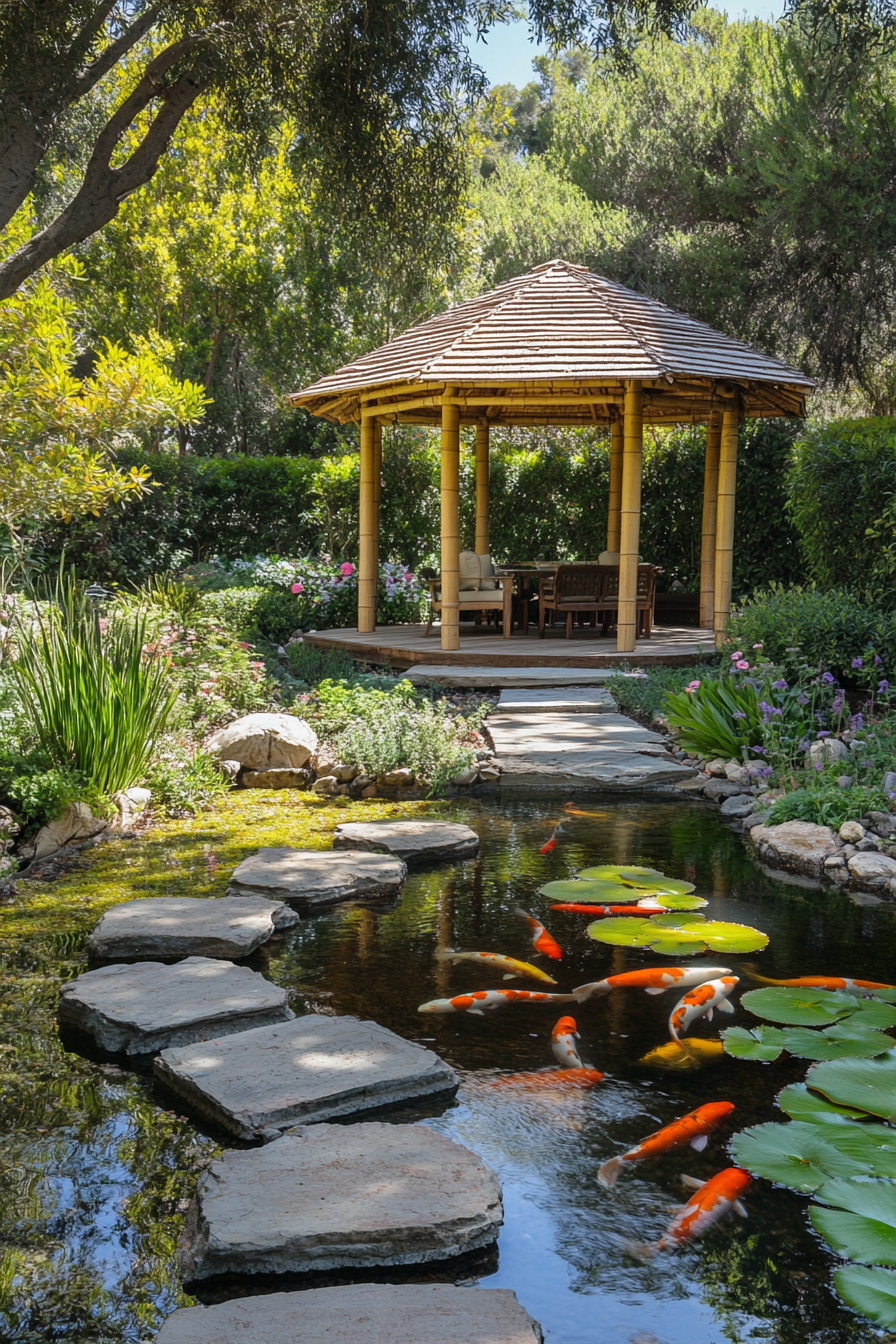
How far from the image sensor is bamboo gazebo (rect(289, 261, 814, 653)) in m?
10.8

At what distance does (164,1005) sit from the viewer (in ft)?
12.9

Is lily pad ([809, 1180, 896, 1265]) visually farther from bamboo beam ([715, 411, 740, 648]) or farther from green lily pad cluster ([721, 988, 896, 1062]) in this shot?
bamboo beam ([715, 411, 740, 648])

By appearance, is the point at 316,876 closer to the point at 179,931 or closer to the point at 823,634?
the point at 179,931

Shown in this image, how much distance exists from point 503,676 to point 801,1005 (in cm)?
662

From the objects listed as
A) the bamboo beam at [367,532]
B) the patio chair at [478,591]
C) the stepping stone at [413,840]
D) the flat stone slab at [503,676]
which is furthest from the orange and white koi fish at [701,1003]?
the bamboo beam at [367,532]

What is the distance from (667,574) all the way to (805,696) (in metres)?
8.82

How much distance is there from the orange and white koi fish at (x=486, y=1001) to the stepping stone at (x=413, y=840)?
1.95 meters

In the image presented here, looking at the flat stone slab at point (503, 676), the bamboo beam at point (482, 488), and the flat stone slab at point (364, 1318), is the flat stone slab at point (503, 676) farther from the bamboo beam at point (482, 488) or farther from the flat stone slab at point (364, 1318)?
the flat stone slab at point (364, 1318)

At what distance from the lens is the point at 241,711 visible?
908cm

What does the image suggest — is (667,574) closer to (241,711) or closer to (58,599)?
(241,711)

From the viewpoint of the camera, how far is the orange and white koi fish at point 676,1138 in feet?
9.78

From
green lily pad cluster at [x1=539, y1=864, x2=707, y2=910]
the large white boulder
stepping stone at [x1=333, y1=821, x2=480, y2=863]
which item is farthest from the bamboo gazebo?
green lily pad cluster at [x1=539, y1=864, x2=707, y2=910]

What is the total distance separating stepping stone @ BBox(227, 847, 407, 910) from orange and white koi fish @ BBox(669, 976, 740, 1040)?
1.88 metres

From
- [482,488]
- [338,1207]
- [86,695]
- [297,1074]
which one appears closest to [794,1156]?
[338,1207]
